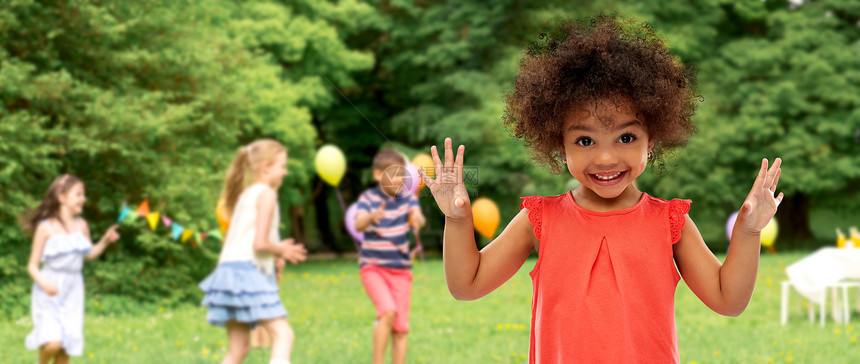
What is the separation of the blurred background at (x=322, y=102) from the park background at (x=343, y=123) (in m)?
0.04

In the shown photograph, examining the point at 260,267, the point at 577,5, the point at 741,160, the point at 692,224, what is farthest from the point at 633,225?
the point at 741,160

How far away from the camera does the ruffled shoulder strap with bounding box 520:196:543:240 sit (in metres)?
2.25

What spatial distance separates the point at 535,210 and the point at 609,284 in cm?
27

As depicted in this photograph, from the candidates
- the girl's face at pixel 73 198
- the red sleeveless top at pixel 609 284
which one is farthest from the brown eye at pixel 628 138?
the girl's face at pixel 73 198

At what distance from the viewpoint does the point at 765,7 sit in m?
21.6

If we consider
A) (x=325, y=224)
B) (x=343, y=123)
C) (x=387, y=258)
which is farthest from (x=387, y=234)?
(x=325, y=224)

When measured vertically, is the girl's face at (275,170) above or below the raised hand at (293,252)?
above

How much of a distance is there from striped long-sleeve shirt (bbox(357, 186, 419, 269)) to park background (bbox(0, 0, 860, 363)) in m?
0.23

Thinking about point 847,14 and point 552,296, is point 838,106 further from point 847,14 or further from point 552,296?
point 552,296

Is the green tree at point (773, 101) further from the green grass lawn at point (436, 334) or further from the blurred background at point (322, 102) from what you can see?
the green grass lawn at point (436, 334)

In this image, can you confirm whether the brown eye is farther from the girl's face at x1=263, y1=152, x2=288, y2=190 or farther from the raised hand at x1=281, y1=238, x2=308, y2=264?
the girl's face at x1=263, y1=152, x2=288, y2=190

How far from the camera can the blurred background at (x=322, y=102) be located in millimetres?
10242

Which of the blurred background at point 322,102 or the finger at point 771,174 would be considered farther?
the blurred background at point 322,102

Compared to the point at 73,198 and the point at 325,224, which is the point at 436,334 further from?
the point at 325,224
